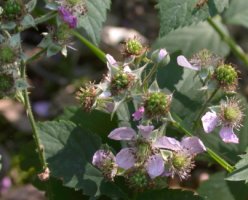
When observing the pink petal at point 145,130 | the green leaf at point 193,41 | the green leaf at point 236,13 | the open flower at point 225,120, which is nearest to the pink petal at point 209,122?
the open flower at point 225,120

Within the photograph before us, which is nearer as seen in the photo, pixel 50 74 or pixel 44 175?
pixel 44 175

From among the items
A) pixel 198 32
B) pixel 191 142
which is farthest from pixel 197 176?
pixel 191 142

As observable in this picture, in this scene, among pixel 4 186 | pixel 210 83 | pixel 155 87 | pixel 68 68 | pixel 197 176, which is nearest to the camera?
pixel 155 87

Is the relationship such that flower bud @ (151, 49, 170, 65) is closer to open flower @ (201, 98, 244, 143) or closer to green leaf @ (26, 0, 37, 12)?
open flower @ (201, 98, 244, 143)

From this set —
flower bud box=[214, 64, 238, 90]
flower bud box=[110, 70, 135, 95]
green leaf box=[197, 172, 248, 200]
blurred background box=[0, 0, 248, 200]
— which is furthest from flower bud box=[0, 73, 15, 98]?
blurred background box=[0, 0, 248, 200]

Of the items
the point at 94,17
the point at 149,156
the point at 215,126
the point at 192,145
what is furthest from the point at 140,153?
the point at 94,17

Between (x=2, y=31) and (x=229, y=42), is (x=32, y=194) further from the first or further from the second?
(x=2, y=31)

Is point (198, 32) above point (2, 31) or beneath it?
beneath
